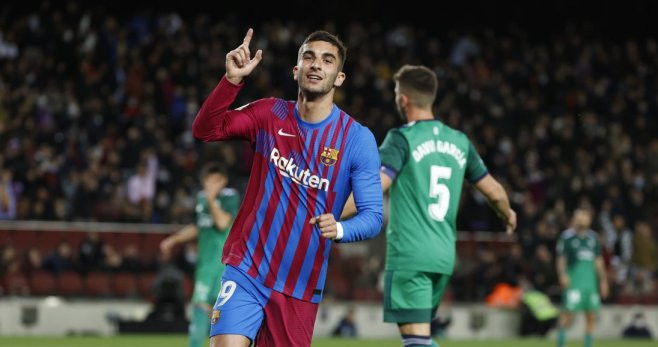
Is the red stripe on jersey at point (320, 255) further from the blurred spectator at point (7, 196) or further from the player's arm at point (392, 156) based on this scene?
the blurred spectator at point (7, 196)

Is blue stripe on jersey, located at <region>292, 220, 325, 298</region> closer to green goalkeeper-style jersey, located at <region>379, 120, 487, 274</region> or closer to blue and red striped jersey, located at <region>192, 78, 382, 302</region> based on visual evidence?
blue and red striped jersey, located at <region>192, 78, 382, 302</region>

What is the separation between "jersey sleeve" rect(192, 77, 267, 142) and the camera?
515 centimetres

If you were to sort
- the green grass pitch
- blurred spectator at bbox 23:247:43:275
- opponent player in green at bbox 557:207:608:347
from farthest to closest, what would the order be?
blurred spectator at bbox 23:247:43:275, opponent player in green at bbox 557:207:608:347, the green grass pitch

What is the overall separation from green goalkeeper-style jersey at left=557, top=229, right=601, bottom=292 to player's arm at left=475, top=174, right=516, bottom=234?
857 cm

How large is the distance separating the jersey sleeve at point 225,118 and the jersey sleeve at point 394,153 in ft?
5.73

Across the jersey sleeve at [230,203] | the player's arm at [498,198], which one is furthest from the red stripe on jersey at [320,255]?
the jersey sleeve at [230,203]

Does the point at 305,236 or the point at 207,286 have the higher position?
the point at 305,236

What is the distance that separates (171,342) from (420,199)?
27.8 ft

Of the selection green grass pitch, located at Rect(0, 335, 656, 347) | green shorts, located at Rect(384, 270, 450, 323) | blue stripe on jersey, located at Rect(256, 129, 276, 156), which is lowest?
green grass pitch, located at Rect(0, 335, 656, 347)

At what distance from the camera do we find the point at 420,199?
735cm

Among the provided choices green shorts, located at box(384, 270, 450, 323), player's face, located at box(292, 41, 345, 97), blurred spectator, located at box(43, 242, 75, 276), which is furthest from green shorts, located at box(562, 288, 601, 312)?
player's face, located at box(292, 41, 345, 97)

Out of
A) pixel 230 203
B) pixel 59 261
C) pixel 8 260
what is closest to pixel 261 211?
pixel 230 203

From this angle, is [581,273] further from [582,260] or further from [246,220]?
[246,220]

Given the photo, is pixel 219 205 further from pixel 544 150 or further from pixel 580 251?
pixel 544 150
